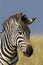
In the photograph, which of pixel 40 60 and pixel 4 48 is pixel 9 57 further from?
pixel 40 60

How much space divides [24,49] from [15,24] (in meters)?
0.53

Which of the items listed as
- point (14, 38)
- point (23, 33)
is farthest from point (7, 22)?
point (23, 33)

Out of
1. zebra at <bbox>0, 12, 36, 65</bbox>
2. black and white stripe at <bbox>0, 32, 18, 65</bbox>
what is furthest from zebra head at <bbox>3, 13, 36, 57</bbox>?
black and white stripe at <bbox>0, 32, 18, 65</bbox>

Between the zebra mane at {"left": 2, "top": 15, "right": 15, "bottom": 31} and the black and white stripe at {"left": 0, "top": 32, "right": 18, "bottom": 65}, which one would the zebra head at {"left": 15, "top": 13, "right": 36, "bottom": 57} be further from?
the black and white stripe at {"left": 0, "top": 32, "right": 18, "bottom": 65}

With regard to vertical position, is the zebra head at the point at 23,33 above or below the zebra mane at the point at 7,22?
below

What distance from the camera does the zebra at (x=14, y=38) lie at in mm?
6559

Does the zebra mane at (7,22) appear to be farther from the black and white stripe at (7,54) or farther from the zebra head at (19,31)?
the black and white stripe at (7,54)

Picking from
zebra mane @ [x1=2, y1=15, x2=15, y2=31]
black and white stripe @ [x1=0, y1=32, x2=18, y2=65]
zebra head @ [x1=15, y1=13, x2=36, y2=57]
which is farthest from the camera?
black and white stripe @ [x1=0, y1=32, x2=18, y2=65]

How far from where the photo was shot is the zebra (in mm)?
6559

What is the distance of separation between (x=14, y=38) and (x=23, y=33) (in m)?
0.25

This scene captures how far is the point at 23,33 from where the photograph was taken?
6594mm

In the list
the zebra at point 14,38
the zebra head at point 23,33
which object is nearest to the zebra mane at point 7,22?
the zebra at point 14,38

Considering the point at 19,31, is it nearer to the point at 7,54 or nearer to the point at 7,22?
the point at 7,22

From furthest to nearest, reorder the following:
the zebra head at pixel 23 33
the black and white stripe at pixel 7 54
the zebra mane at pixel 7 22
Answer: the black and white stripe at pixel 7 54
the zebra mane at pixel 7 22
the zebra head at pixel 23 33
